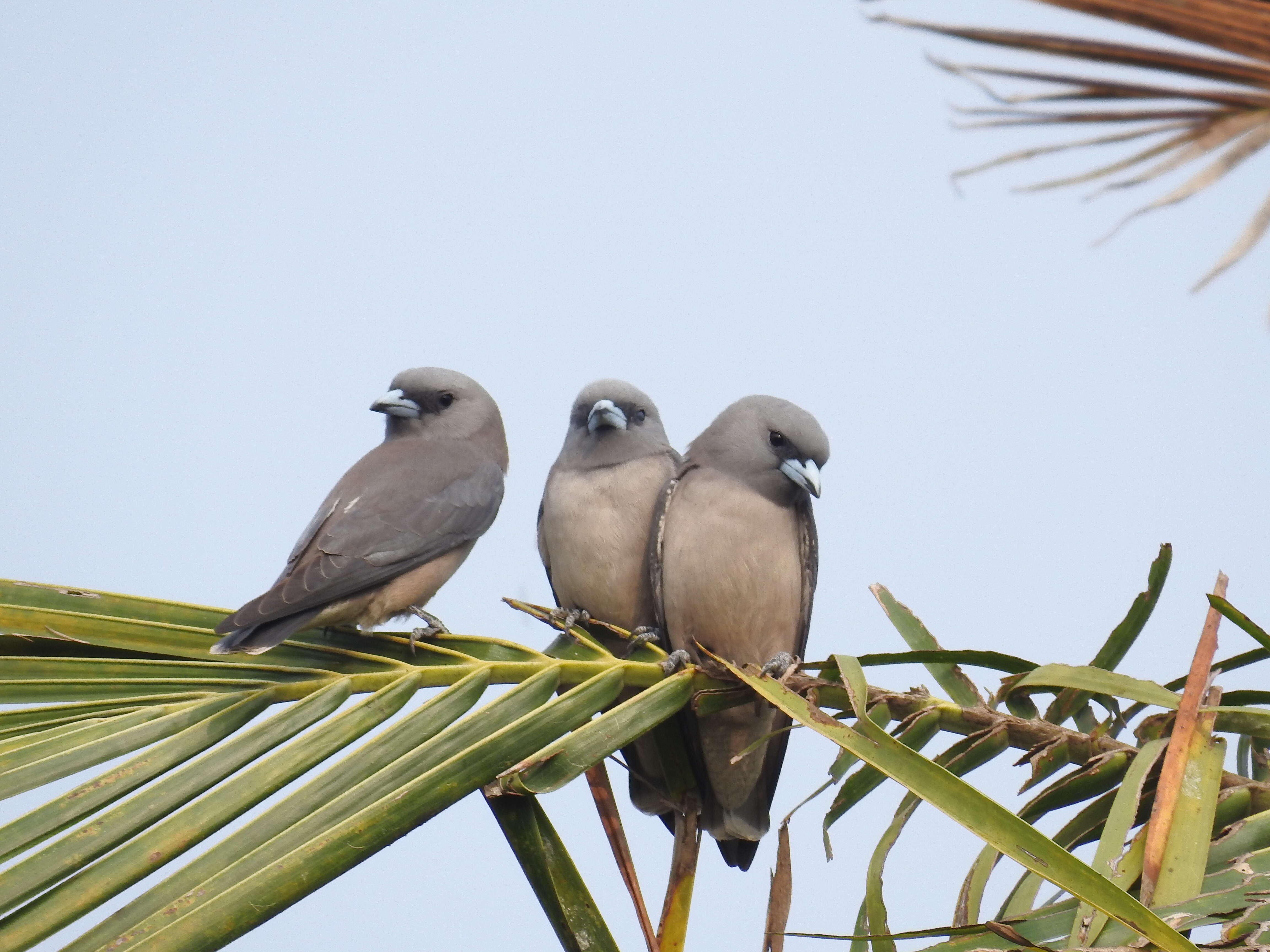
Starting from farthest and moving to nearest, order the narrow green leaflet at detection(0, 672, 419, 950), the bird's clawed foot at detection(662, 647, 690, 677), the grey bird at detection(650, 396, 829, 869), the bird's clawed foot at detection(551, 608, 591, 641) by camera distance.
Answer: the grey bird at detection(650, 396, 829, 869)
the bird's clawed foot at detection(551, 608, 591, 641)
the bird's clawed foot at detection(662, 647, 690, 677)
the narrow green leaflet at detection(0, 672, 419, 950)

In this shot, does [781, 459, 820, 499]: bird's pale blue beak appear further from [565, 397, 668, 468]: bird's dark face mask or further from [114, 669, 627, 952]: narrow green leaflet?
[114, 669, 627, 952]: narrow green leaflet

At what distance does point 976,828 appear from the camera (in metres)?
2.24

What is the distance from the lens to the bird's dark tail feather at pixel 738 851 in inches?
178

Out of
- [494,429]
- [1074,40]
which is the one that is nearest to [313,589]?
[494,429]

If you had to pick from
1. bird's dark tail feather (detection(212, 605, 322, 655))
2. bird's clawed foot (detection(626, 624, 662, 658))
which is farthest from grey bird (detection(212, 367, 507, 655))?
bird's clawed foot (detection(626, 624, 662, 658))

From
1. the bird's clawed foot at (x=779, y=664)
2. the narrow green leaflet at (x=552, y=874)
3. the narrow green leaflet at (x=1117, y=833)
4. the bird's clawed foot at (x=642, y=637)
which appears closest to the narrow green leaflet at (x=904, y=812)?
the narrow green leaflet at (x=1117, y=833)

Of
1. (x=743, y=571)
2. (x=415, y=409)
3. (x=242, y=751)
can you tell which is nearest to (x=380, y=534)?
(x=415, y=409)

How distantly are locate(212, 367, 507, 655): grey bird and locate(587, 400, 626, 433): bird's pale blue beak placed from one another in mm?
476

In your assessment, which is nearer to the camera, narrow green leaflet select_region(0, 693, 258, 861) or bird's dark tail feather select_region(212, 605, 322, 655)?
narrow green leaflet select_region(0, 693, 258, 861)

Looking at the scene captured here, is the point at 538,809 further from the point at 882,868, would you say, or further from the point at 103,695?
the point at 103,695

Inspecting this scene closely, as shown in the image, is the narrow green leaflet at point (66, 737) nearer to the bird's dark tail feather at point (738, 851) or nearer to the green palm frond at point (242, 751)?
the green palm frond at point (242, 751)

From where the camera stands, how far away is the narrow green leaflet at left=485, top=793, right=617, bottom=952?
109 inches

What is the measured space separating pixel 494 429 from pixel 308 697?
8.51ft

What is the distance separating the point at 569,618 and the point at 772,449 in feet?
3.34
